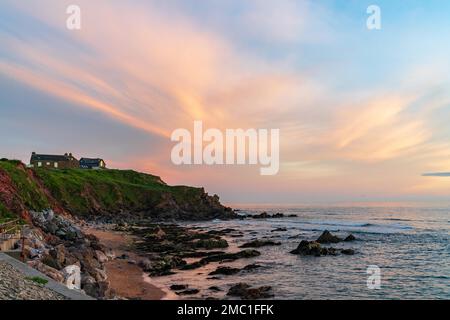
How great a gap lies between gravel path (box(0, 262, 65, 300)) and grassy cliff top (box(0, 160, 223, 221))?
34873 millimetres

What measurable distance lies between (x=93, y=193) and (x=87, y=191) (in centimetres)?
309

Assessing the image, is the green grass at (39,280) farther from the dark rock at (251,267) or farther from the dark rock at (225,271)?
the dark rock at (251,267)

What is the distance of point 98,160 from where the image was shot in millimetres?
167250

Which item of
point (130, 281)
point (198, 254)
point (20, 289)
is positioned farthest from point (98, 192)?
point (20, 289)

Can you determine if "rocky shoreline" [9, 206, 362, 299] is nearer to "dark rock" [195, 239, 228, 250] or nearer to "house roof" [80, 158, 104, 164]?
"dark rock" [195, 239, 228, 250]

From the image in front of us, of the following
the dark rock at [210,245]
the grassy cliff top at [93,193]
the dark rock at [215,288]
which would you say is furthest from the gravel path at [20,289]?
the grassy cliff top at [93,193]

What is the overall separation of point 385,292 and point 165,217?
3377 inches

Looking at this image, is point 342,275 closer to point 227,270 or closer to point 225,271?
point 227,270

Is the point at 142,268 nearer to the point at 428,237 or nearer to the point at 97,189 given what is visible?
the point at 428,237

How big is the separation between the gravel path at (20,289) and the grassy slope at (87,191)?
1637 inches

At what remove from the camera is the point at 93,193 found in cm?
10150

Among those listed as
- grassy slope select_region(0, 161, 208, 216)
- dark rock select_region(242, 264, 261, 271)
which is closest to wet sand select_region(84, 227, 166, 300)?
dark rock select_region(242, 264, 261, 271)
